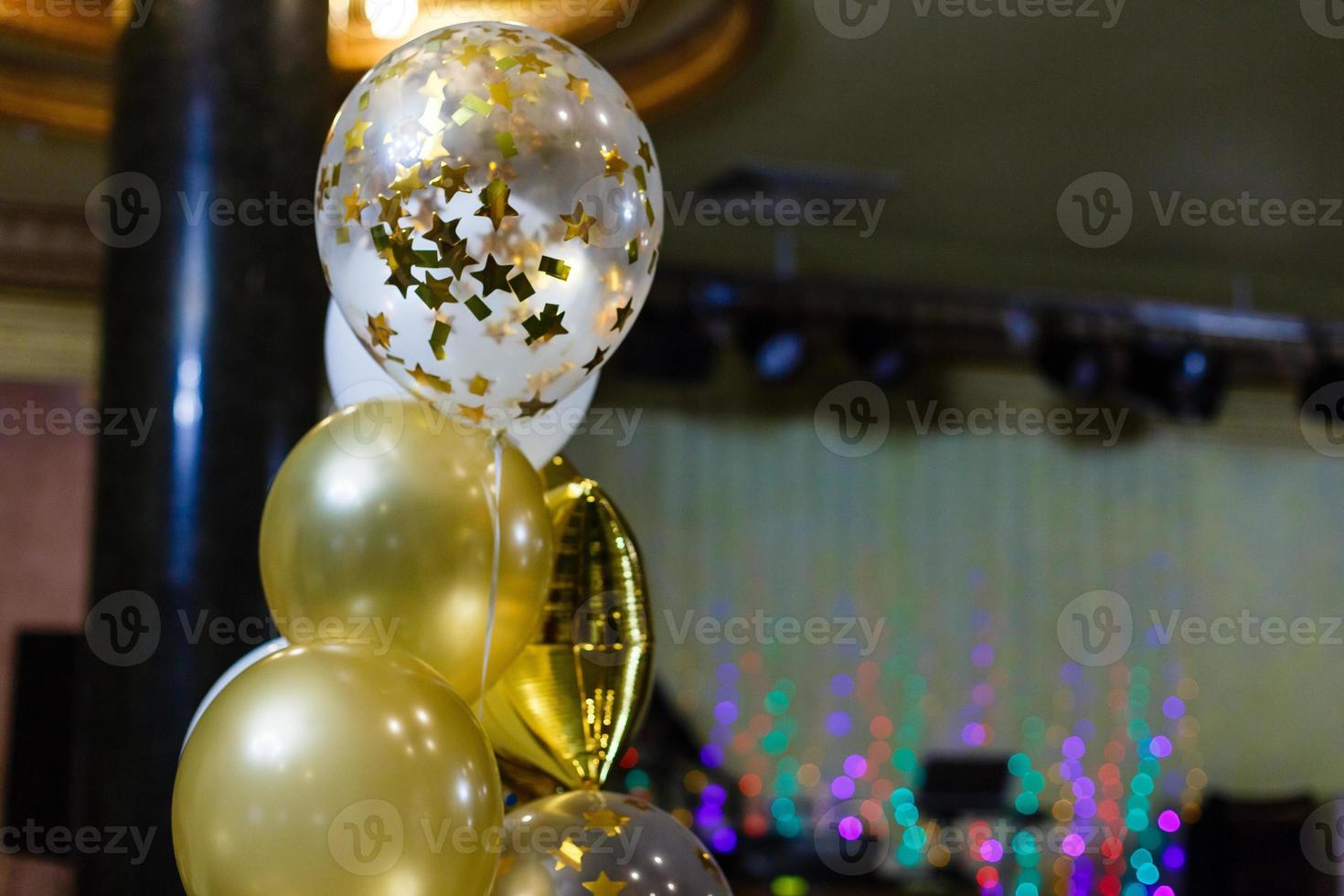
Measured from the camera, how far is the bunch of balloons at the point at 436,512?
1.02m

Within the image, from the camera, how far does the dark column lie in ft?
5.33

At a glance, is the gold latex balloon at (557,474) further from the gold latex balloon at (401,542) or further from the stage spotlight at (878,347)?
the stage spotlight at (878,347)

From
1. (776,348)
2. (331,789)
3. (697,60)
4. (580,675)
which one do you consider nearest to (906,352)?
(776,348)

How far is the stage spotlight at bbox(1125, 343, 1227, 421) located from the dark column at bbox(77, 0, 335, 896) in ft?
14.6

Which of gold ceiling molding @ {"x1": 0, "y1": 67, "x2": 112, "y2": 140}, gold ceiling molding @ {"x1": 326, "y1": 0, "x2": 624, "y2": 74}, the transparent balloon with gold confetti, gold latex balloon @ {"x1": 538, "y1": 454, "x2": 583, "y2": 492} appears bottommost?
gold latex balloon @ {"x1": 538, "y1": 454, "x2": 583, "y2": 492}

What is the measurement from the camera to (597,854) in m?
1.18

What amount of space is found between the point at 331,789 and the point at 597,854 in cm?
27

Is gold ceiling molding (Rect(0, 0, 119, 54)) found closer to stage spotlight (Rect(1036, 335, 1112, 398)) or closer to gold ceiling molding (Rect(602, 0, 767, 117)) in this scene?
gold ceiling molding (Rect(602, 0, 767, 117))

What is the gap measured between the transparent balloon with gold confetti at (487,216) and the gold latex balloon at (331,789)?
0.84 feet

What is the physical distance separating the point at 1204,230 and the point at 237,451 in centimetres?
418

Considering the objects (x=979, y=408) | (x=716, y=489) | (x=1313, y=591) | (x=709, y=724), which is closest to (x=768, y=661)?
(x=709, y=724)

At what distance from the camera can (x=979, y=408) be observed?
6.18m

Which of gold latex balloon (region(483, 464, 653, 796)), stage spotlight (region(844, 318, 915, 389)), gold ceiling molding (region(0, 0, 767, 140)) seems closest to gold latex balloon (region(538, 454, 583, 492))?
gold latex balloon (region(483, 464, 653, 796))

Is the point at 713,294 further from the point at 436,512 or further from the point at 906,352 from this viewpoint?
the point at 436,512
